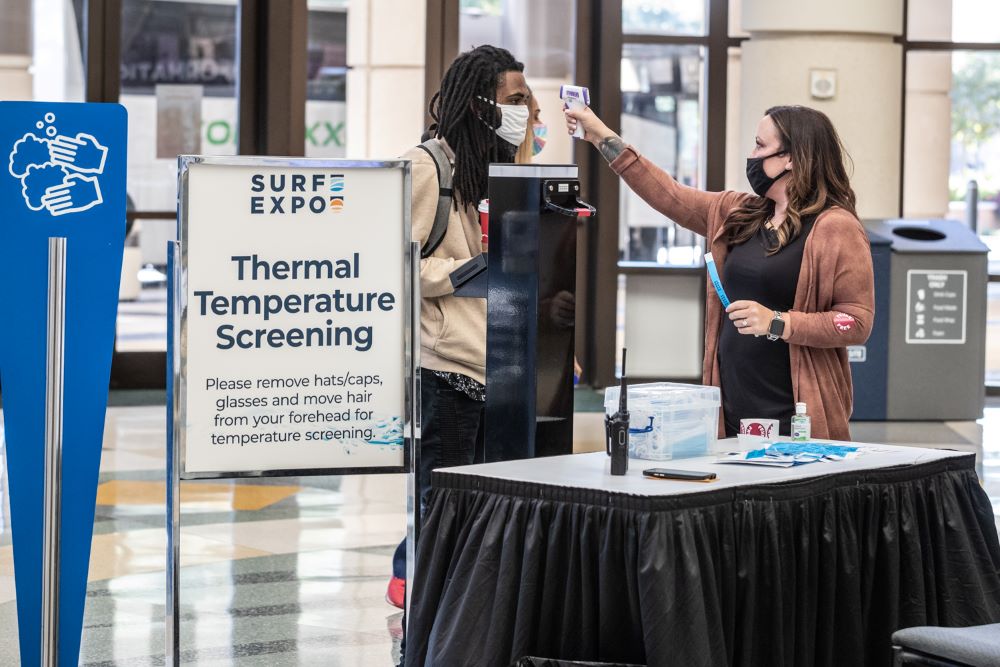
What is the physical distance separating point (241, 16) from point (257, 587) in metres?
5.41

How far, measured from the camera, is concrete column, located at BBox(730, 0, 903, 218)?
8.69m

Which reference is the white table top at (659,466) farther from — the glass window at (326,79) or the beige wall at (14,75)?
the beige wall at (14,75)

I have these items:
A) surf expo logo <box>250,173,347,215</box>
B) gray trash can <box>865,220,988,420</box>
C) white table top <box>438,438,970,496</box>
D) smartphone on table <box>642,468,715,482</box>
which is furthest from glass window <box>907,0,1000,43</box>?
smartphone on table <box>642,468,715,482</box>

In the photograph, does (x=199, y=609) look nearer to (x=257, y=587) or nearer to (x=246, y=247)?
(x=257, y=587)

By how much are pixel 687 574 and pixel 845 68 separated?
6.50 m

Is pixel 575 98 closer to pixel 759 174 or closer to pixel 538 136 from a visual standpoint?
pixel 538 136

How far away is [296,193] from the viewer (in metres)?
3.37

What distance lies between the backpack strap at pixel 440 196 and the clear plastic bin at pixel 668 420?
0.86m

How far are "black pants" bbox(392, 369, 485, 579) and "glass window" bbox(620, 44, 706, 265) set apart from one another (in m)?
5.91

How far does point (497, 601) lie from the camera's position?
9.53 ft

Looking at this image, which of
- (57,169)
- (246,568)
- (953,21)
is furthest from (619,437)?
(953,21)

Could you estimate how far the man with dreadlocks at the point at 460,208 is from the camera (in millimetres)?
3959

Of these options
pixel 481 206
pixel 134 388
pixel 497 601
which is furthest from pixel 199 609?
pixel 134 388

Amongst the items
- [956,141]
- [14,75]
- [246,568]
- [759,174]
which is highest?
[14,75]
